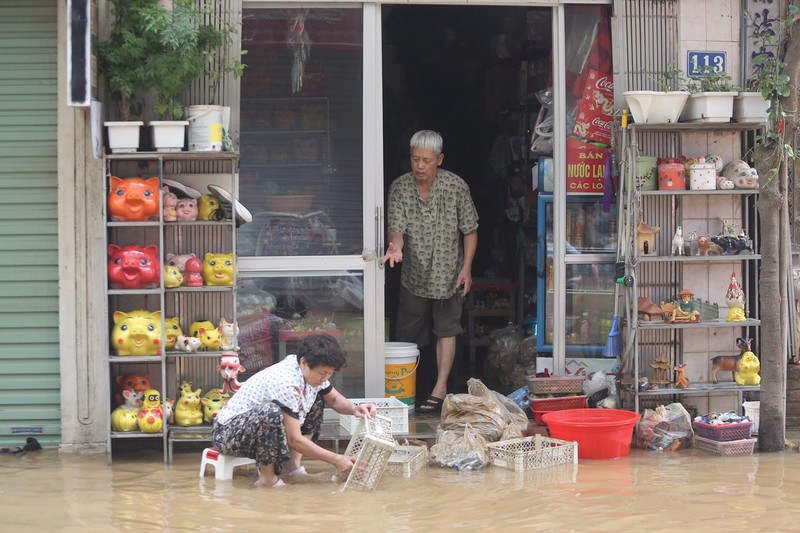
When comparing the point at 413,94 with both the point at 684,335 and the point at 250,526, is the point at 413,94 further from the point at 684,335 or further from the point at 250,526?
the point at 250,526

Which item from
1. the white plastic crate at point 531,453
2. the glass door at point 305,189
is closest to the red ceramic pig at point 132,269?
the glass door at point 305,189

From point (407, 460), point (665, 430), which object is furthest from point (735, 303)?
point (407, 460)

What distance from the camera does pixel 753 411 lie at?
7.63 metres

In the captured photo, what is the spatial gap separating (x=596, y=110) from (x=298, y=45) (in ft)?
7.34

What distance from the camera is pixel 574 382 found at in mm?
7883

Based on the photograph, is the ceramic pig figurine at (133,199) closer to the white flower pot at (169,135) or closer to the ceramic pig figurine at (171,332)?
the white flower pot at (169,135)

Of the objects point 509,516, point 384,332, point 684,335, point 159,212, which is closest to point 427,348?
point 384,332

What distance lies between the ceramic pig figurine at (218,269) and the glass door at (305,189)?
1.55 feet

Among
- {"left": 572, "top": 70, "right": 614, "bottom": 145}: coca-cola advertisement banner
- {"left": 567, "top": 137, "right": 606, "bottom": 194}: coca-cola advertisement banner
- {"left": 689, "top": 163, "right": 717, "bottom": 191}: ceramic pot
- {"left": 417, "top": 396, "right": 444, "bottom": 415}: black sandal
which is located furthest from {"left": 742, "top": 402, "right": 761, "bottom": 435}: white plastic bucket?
{"left": 417, "top": 396, "right": 444, "bottom": 415}: black sandal

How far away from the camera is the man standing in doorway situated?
8477 mm

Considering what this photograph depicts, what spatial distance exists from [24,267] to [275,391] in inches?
91.8

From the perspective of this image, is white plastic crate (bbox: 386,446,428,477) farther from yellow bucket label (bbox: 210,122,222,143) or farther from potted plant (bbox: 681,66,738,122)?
potted plant (bbox: 681,66,738,122)

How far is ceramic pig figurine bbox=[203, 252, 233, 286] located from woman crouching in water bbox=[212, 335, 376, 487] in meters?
1.09

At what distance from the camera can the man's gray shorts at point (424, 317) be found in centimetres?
871
